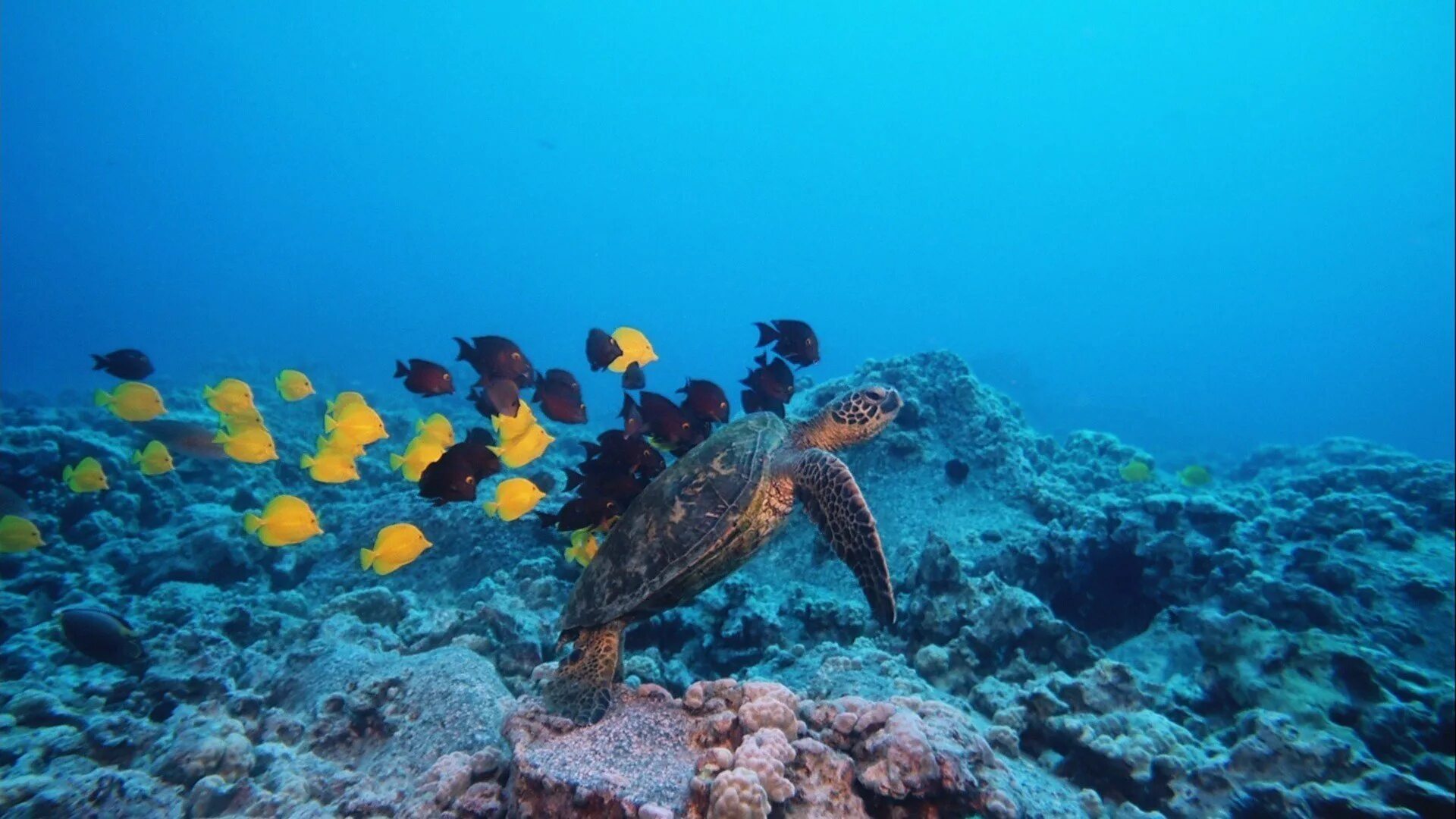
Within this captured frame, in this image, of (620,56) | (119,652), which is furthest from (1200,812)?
(620,56)

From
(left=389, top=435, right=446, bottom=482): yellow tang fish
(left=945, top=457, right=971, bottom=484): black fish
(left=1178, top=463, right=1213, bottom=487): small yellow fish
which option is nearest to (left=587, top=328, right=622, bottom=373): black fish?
(left=389, top=435, right=446, bottom=482): yellow tang fish

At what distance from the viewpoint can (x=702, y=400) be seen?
19.2 feet

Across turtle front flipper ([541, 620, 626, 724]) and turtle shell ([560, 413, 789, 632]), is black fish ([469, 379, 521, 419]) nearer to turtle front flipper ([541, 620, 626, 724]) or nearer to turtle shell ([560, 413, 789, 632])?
turtle shell ([560, 413, 789, 632])

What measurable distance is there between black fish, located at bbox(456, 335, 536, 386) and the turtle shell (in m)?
2.03

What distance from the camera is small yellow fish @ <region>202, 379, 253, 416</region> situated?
701cm

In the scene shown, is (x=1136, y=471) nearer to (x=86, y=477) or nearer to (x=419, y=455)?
(x=419, y=455)

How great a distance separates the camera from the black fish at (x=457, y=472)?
4.58 m

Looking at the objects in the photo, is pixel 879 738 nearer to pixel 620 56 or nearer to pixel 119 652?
pixel 119 652

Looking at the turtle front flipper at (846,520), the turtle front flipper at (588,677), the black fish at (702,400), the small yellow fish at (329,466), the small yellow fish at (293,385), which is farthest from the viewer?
the small yellow fish at (293,385)

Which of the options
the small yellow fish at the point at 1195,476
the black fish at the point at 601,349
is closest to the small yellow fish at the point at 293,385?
the black fish at the point at 601,349

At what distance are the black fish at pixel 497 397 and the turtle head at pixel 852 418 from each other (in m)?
2.67

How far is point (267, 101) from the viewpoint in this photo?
16788cm

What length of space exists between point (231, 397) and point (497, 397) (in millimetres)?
4158

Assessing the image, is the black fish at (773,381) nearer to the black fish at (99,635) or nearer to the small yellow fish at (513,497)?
the small yellow fish at (513,497)
